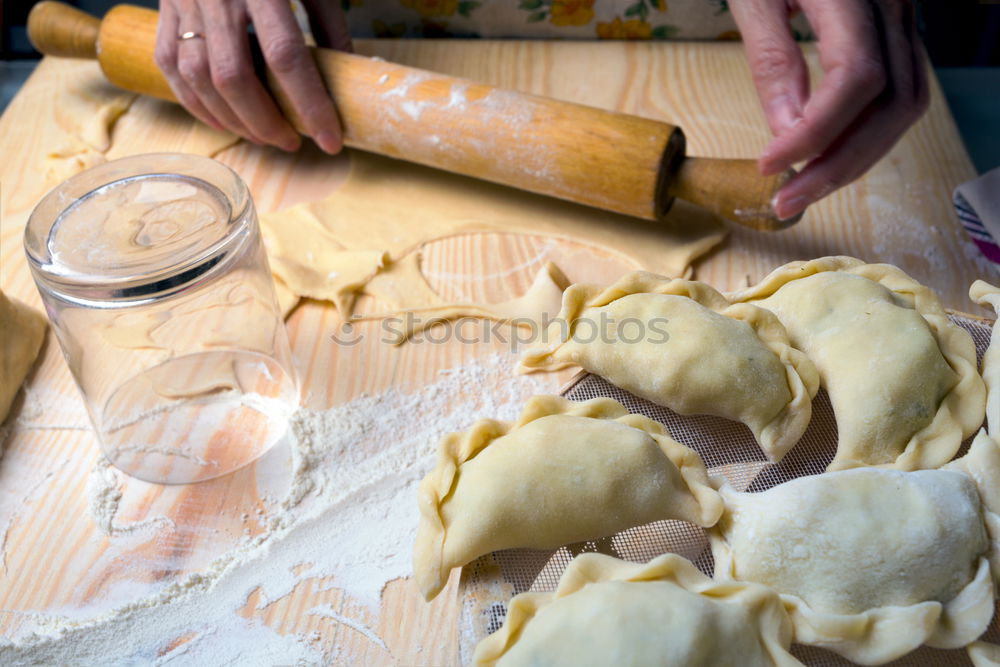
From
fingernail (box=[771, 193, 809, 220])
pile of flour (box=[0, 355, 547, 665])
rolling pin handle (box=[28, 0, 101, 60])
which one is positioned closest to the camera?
pile of flour (box=[0, 355, 547, 665])

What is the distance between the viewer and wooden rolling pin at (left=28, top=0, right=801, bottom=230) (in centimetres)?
144

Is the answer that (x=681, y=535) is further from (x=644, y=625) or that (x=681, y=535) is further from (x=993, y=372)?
(x=993, y=372)

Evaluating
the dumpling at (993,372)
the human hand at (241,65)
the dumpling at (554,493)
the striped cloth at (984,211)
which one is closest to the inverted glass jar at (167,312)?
the human hand at (241,65)

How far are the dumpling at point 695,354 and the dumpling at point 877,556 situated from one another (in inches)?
4.7

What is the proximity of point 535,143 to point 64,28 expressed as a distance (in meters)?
1.16

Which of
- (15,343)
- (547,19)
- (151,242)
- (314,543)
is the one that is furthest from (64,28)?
(314,543)

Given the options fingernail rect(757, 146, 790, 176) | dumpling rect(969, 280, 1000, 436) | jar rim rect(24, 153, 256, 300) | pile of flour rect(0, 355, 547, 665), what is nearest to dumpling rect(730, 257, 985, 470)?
dumpling rect(969, 280, 1000, 436)

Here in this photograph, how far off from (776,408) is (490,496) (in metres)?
0.34

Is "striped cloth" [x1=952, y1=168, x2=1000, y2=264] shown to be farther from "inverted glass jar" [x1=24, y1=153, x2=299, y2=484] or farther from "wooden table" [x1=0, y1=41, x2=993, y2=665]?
"inverted glass jar" [x1=24, y1=153, x2=299, y2=484]

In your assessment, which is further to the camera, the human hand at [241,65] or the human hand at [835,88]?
the human hand at [241,65]

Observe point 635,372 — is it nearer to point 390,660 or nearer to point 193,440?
point 390,660

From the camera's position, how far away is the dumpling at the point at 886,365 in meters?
0.88

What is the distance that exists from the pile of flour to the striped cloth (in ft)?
2.80

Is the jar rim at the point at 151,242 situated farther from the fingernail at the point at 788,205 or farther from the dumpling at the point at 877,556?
the fingernail at the point at 788,205
